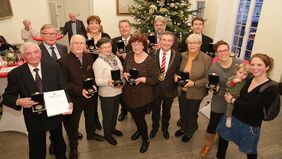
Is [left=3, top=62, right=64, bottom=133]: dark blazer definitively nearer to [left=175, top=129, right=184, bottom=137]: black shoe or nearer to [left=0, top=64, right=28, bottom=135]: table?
[left=0, top=64, right=28, bottom=135]: table

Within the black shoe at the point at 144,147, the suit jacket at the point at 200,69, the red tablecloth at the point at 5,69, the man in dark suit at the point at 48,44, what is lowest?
the black shoe at the point at 144,147

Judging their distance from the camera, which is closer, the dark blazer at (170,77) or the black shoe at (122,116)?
the dark blazer at (170,77)

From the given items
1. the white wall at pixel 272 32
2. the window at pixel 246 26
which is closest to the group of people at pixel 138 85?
the white wall at pixel 272 32

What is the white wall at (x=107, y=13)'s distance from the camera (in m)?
7.34

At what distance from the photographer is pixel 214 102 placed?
8.24 ft

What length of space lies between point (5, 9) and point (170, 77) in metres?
6.04

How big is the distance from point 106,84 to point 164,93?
0.77 m

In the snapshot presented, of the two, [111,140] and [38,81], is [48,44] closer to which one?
[38,81]

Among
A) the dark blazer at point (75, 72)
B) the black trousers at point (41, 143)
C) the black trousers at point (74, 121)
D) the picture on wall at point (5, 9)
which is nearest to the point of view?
the black trousers at point (41, 143)

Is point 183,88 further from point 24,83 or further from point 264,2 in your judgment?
point 264,2

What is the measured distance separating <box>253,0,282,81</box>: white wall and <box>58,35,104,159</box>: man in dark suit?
386 cm

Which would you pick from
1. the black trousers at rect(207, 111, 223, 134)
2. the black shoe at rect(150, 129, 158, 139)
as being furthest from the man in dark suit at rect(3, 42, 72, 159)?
the black trousers at rect(207, 111, 223, 134)

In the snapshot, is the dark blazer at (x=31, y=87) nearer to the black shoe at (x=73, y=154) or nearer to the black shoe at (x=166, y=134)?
the black shoe at (x=73, y=154)

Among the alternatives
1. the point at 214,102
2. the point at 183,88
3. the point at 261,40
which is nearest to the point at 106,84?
the point at 183,88
